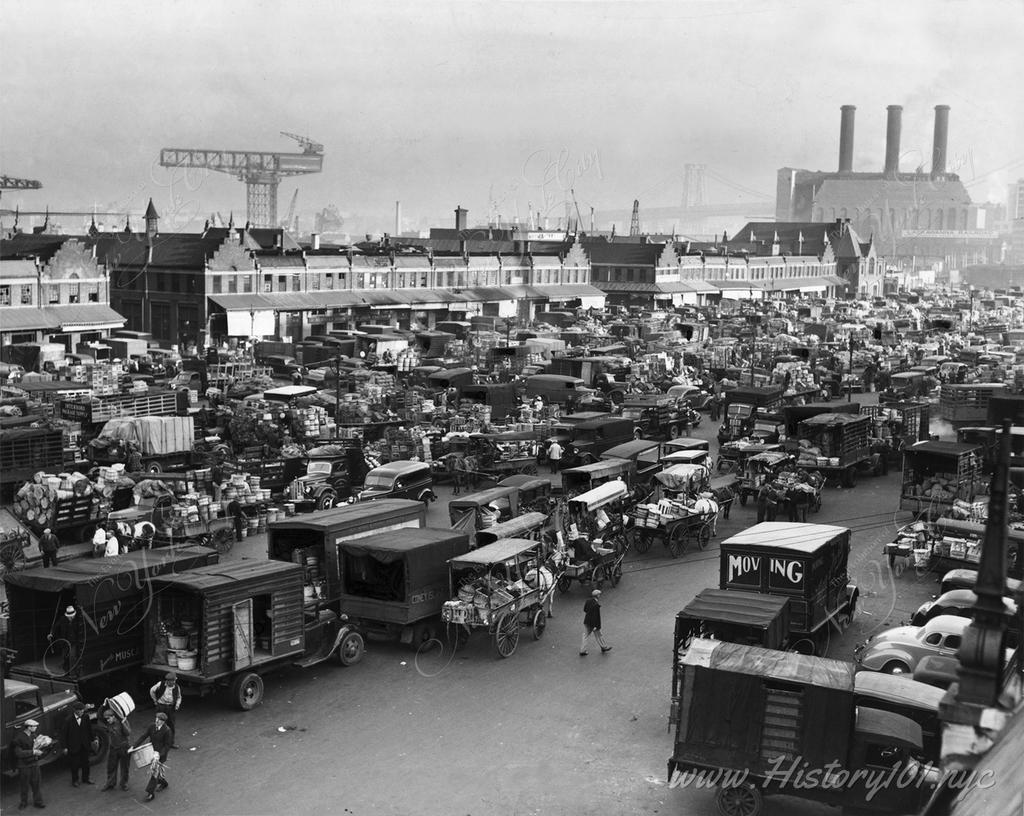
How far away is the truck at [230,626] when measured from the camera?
604 inches

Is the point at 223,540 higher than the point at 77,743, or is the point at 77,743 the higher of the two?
the point at 77,743

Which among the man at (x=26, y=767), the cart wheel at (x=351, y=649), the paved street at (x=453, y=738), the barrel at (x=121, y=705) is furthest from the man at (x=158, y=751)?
the cart wheel at (x=351, y=649)

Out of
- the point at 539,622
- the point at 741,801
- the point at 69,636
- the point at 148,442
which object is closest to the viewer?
the point at 741,801

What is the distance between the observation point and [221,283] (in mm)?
68062

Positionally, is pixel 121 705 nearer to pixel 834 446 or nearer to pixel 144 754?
pixel 144 754

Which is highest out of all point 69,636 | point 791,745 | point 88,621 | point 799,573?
point 799,573

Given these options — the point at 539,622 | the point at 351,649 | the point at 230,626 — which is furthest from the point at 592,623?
the point at 230,626

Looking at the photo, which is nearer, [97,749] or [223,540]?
[97,749]

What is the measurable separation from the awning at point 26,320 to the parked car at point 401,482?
34.6 meters

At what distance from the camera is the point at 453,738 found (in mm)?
14883

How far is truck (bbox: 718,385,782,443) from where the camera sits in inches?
1543

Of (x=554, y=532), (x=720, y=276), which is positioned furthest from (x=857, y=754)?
(x=720, y=276)

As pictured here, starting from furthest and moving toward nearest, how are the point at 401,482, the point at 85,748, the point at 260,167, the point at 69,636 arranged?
the point at 260,167 < the point at 401,482 < the point at 69,636 < the point at 85,748

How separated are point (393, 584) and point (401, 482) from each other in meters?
10.9
